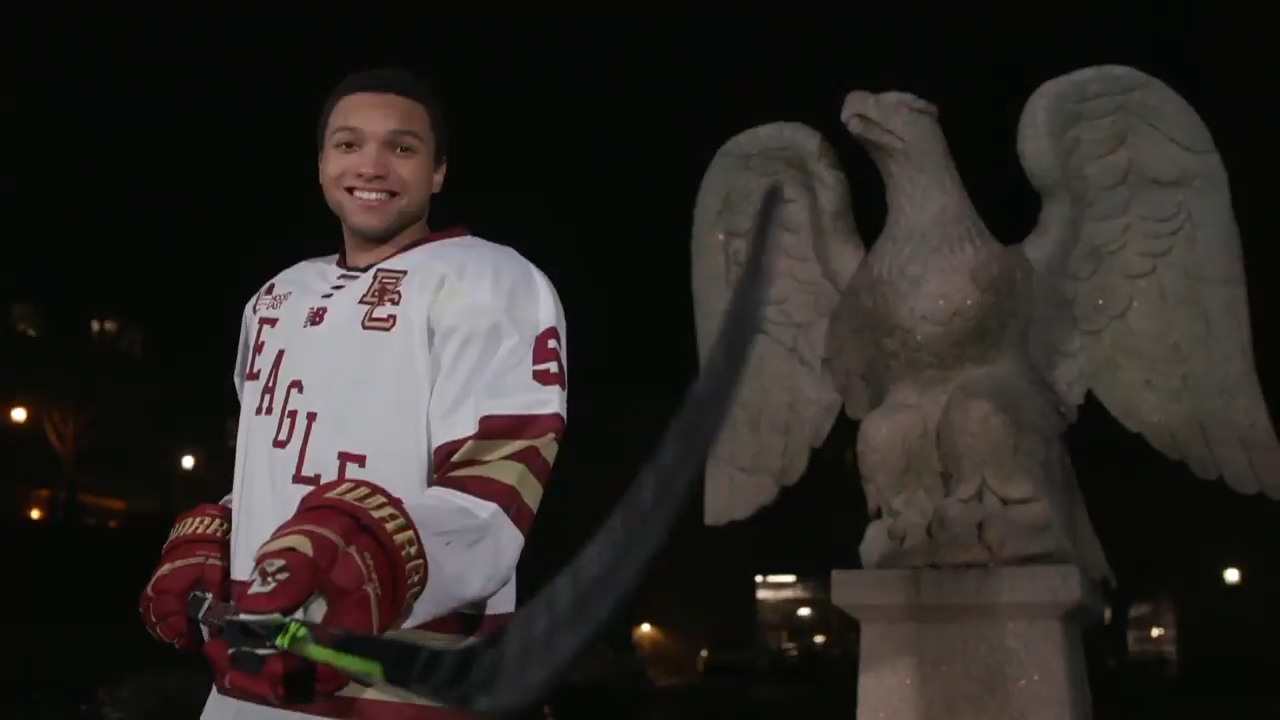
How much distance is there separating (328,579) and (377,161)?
0.45 metres

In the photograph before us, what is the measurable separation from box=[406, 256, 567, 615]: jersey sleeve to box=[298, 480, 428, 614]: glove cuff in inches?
0.8

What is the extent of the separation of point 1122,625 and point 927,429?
1398cm

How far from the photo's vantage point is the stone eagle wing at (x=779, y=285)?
10.8 feet

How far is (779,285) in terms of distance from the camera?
3361 mm


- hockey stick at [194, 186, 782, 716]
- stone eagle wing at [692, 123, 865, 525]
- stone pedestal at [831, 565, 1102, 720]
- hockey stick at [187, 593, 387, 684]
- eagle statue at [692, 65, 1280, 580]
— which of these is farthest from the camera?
stone eagle wing at [692, 123, 865, 525]

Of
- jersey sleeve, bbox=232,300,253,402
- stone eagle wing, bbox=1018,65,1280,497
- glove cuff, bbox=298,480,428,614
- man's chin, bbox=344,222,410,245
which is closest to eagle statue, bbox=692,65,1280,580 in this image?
stone eagle wing, bbox=1018,65,1280,497

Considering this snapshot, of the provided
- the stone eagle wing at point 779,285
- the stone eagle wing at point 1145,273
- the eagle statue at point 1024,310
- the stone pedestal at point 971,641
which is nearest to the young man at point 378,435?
the eagle statue at point 1024,310

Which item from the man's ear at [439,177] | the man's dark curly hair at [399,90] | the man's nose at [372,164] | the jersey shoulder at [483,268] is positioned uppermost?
the man's dark curly hair at [399,90]

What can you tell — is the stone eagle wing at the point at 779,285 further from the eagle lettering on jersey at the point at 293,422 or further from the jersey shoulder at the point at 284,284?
the eagle lettering on jersey at the point at 293,422

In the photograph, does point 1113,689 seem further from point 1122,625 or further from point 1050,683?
point 1050,683

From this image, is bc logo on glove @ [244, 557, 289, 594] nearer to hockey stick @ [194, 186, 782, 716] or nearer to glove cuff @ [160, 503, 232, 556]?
hockey stick @ [194, 186, 782, 716]

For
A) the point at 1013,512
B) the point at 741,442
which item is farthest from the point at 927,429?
the point at 741,442

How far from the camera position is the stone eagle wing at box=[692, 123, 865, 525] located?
330 centimetres

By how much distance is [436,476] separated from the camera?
104 centimetres
